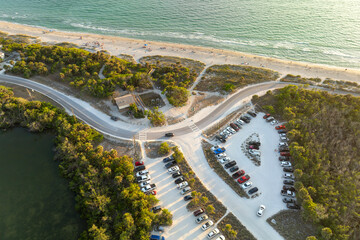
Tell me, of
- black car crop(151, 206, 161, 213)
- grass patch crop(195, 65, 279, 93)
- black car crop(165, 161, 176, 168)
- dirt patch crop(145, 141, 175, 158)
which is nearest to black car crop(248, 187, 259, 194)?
black car crop(165, 161, 176, 168)

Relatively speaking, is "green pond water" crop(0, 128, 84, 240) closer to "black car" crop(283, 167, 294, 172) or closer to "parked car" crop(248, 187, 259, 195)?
"parked car" crop(248, 187, 259, 195)

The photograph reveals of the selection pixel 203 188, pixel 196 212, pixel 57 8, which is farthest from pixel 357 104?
pixel 57 8

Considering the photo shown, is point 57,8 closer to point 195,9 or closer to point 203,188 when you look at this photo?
point 195,9

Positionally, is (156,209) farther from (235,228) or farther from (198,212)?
(235,228)

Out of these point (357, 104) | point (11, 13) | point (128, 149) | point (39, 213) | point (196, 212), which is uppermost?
point (11, 13)

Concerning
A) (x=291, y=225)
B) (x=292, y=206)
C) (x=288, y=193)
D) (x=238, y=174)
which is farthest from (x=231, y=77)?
(x=291, y=225)

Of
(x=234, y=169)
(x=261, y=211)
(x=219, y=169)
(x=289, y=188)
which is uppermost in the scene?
(x=234, y=169)
